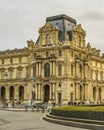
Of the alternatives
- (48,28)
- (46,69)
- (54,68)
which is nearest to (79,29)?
(48,28)

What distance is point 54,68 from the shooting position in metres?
91.7

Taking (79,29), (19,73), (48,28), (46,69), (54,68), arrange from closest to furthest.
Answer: (54,68) → (46,69) → (48,28) → (79,29) → (19,73)

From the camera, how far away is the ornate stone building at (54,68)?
90812mm

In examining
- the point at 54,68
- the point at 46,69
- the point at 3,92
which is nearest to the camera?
the point at 54,68

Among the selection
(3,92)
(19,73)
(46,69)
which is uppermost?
(46,69)

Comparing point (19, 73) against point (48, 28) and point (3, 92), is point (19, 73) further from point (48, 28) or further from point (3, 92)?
point (48, 28)

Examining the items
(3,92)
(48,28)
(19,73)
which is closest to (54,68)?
(48,28)

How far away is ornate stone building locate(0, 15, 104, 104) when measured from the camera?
298 feet

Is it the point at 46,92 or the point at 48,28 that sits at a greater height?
the point at 48,28

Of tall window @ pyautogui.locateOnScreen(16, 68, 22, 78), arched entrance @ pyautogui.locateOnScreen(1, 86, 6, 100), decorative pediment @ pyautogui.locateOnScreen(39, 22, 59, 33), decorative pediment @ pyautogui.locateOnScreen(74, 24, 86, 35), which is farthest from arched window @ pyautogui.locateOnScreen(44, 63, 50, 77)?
arched entrance @ pyautogui.locateOnScreen(1, 86, 6, 100)

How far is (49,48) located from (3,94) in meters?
22.3

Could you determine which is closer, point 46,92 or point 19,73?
point 46,92

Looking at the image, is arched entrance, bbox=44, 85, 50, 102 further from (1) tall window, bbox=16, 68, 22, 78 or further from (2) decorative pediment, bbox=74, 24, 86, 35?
(2) decorative pediment, bbox=74, 24, 86, 35

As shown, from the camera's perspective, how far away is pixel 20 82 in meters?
102
